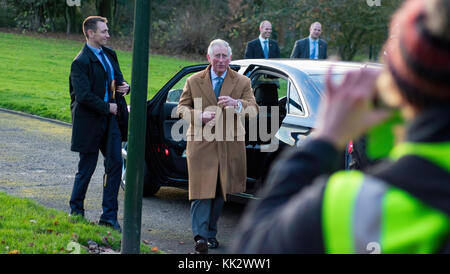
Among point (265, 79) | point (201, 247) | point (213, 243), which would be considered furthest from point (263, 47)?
point (201, 247)

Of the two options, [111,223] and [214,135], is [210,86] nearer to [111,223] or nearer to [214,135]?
[214,135]

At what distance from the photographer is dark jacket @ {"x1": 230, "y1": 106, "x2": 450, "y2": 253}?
1.34m

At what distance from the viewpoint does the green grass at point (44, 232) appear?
5.74 m

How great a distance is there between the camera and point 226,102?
654cm

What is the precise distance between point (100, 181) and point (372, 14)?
25.6 meters

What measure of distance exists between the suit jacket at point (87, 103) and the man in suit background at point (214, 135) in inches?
34.3

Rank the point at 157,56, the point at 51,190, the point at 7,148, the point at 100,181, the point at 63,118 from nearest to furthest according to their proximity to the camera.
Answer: the point at 51,190 < the point at 100,181 < the point at 7,148 < the point at 63,118 < the point at 157,56

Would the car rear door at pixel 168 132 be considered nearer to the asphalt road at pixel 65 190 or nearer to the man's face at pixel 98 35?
the asphalt road at pixel 65 190

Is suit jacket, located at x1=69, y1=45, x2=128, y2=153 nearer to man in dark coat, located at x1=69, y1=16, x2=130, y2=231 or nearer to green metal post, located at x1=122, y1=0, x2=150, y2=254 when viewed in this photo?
man in dark coat, located at x1=69, y1=16, x2=130, y2=231

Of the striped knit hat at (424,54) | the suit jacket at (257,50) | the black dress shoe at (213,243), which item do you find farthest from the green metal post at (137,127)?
the suit jacket at (257,50)

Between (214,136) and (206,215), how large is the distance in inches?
27.4
